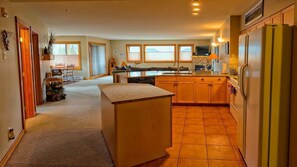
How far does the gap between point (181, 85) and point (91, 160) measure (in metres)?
3.53

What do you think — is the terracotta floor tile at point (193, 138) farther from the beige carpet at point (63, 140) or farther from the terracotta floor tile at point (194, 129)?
the beige carpet at point (63, 140)

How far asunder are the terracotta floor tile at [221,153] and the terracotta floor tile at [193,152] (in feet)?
0.26

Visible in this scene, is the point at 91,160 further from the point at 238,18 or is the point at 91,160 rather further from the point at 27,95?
the point at 238,18

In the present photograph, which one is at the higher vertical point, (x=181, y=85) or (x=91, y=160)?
(x=181, y=85)

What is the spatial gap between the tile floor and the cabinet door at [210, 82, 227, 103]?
0.51 metres

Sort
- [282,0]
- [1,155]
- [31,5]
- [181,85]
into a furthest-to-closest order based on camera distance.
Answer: [181,85] < [31,5] < [282,0] < [1,155]

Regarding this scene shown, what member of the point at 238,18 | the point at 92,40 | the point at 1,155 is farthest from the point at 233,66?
the point at 92,40

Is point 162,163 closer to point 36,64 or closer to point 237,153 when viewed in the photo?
point 237,153

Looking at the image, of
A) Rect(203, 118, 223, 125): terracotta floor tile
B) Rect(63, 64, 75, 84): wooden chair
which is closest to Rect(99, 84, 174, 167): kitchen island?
Rect(203, 118, 223, 125): terracotta floor tile

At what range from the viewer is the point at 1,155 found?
2834 mm

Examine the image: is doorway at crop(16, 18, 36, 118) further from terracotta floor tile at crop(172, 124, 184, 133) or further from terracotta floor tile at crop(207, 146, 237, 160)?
terracotta floor tile at crop(207, 146, 237, 160)

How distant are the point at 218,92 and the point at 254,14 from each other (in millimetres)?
1985

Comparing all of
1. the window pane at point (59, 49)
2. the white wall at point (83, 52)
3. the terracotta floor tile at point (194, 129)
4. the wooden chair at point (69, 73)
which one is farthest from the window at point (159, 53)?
the terracotta floor tile at point (194, 129)

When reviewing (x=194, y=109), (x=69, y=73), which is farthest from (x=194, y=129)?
(x=69, y=73)
